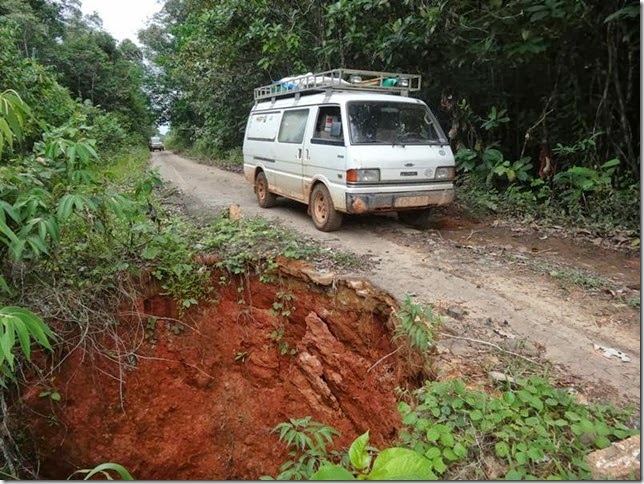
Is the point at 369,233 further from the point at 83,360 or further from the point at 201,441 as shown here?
the point at 83,360

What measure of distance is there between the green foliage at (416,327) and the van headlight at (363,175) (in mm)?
2465

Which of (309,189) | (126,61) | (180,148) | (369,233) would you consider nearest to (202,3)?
(309,189)

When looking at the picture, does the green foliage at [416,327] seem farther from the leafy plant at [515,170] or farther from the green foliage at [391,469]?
the leafy plant at [515,170]

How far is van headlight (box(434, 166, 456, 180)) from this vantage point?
242 inches

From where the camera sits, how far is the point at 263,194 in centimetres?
828

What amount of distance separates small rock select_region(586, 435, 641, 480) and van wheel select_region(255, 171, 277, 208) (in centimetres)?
663

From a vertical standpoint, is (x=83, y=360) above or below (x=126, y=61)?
below

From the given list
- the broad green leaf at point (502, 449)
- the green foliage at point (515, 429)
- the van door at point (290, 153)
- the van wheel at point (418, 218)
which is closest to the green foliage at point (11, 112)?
the green foliage at point (515, 429)

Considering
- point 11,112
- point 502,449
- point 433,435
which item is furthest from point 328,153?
point 502,449

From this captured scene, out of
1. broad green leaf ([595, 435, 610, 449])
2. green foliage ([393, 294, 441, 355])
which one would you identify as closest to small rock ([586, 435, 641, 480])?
broad green leaf ([595, 435, 610, 449])

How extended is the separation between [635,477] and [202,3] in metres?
16.8

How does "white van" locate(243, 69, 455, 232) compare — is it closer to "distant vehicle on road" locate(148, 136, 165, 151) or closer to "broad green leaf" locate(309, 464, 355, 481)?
"broad green leaf" locate(309, 464, 355, 481)

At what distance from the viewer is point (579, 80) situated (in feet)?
25.0

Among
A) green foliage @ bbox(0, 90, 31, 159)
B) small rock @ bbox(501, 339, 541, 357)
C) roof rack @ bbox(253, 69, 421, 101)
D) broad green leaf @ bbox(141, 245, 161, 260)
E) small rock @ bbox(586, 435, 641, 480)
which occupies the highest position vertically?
roof rack @ bbox(253, 69, 421, 101)
